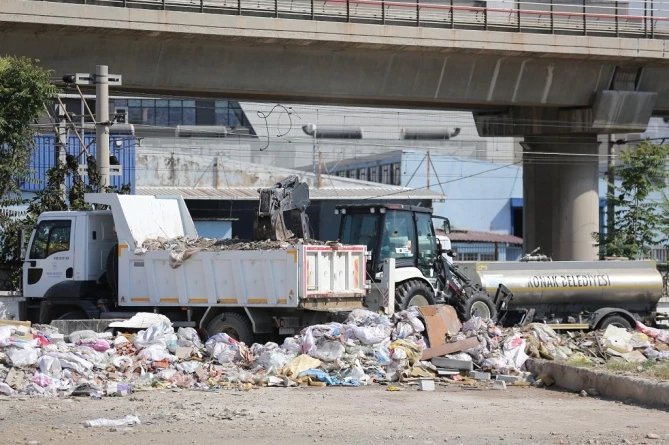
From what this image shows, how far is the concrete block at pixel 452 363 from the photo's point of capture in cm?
1577

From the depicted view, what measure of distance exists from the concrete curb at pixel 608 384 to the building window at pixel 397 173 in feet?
141

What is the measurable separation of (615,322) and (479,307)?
3.51 m

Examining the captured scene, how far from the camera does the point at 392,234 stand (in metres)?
20.2

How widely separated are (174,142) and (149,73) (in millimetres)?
29821

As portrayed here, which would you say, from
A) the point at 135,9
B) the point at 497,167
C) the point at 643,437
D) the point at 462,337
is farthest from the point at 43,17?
the point at 497,167

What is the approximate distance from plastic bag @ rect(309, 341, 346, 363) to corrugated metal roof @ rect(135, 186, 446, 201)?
32.1 meters

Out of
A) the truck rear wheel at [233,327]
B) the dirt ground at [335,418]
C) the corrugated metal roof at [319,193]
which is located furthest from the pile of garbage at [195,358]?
the corrugated metal roof at [319,193]

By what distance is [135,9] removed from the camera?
90.3 feet

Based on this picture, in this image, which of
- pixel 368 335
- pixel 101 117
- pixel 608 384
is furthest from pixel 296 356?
pixel 101 117

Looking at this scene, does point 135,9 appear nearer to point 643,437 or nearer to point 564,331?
point 564,331

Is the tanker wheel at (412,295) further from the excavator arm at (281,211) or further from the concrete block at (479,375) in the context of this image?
the concrete block at (479,375)

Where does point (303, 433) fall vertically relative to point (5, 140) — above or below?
below

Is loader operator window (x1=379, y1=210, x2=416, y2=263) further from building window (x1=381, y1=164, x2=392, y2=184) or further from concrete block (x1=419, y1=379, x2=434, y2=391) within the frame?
building window (x1=381, y1=164, x2=392, y2=184)

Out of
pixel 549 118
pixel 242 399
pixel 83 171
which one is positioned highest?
pixel 549 118
